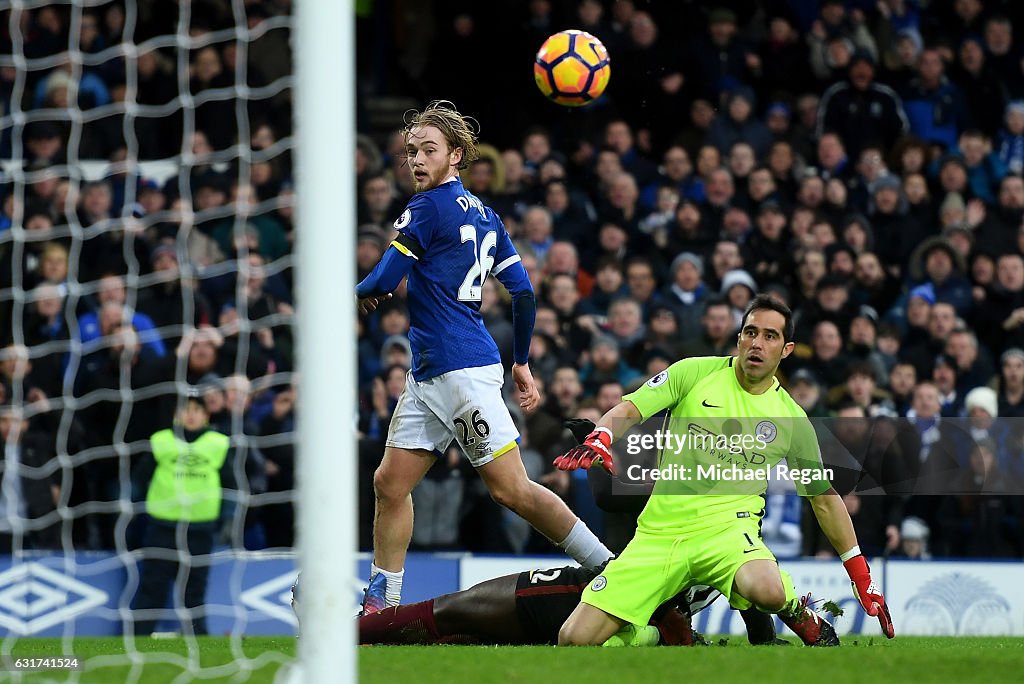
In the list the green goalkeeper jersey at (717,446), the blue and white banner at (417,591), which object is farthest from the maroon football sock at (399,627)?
the blue and white banner at (417,591)

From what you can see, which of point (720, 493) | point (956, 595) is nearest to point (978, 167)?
point (956, 595)

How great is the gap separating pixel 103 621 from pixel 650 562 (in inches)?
184

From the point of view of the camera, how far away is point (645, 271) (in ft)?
36.7

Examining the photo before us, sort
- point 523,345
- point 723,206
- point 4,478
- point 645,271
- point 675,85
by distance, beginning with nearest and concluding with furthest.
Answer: point 523,345 < point 4,478 < point 645,271 < point 723,206 < point 675,85

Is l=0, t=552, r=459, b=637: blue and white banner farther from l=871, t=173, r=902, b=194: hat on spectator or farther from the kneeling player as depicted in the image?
l=871, t=173, r=902, b=194: hat on spectator

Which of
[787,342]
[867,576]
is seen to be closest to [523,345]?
[787,342]

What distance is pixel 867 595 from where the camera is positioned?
6.20 m

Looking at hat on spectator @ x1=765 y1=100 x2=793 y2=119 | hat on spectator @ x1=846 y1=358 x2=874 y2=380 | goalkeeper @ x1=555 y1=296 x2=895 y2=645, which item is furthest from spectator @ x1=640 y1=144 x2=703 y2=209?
goalkeeper @ x1=555 y1=296 x2=895 y2=645

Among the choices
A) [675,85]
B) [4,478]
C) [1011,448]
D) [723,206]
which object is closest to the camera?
[4,478]

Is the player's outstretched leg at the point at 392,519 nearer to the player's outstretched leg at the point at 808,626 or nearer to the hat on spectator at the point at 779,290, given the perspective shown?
the player's outstretched leg at the point at 808,626

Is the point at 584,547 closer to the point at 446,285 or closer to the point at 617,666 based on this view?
the point at 446,285

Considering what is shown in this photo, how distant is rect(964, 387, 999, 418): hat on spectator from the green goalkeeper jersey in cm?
423

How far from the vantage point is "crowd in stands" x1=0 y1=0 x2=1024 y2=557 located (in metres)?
9.70

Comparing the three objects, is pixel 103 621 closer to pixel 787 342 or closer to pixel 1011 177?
pixel 787 342
